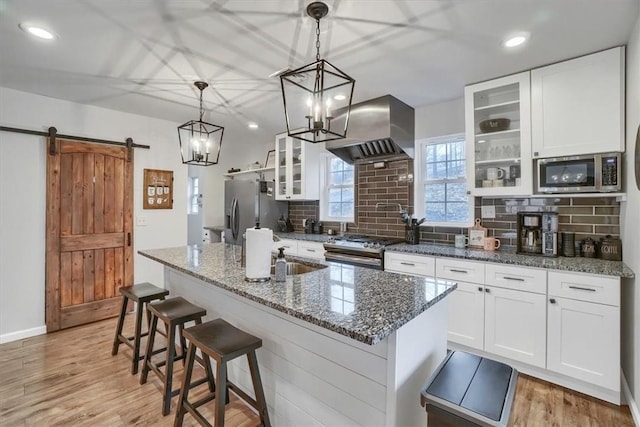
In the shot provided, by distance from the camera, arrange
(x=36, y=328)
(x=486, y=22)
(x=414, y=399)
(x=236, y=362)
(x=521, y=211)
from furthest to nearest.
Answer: (x=36, y=328), (x=521, y=211), (x=236, y=362), (x=486, y=22), (x=414, y=399)

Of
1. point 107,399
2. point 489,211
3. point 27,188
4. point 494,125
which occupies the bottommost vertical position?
point 107,399

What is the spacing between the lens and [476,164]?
9.79 feet

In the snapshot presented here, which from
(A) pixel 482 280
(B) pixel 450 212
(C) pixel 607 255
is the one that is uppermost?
(B) pixel 450 212

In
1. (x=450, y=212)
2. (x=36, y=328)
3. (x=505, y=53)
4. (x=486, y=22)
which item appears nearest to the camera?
(x=486, y=22)

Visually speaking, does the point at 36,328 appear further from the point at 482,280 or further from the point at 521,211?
the point at 521,211

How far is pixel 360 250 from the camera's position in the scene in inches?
134

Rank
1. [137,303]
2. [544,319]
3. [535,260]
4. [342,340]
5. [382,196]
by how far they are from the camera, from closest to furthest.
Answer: [342,340] < [544,319] < [535,260] < [137,303] < [382,196]

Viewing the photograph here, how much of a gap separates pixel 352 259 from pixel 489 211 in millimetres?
1509

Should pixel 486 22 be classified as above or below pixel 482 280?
above

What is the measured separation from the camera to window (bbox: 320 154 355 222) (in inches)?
174

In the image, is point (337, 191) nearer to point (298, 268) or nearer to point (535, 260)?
point (298, 268)

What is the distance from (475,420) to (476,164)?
244cm

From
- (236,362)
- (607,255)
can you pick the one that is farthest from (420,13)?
(236,362)

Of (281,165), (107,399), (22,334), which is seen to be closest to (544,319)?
(107,399)
